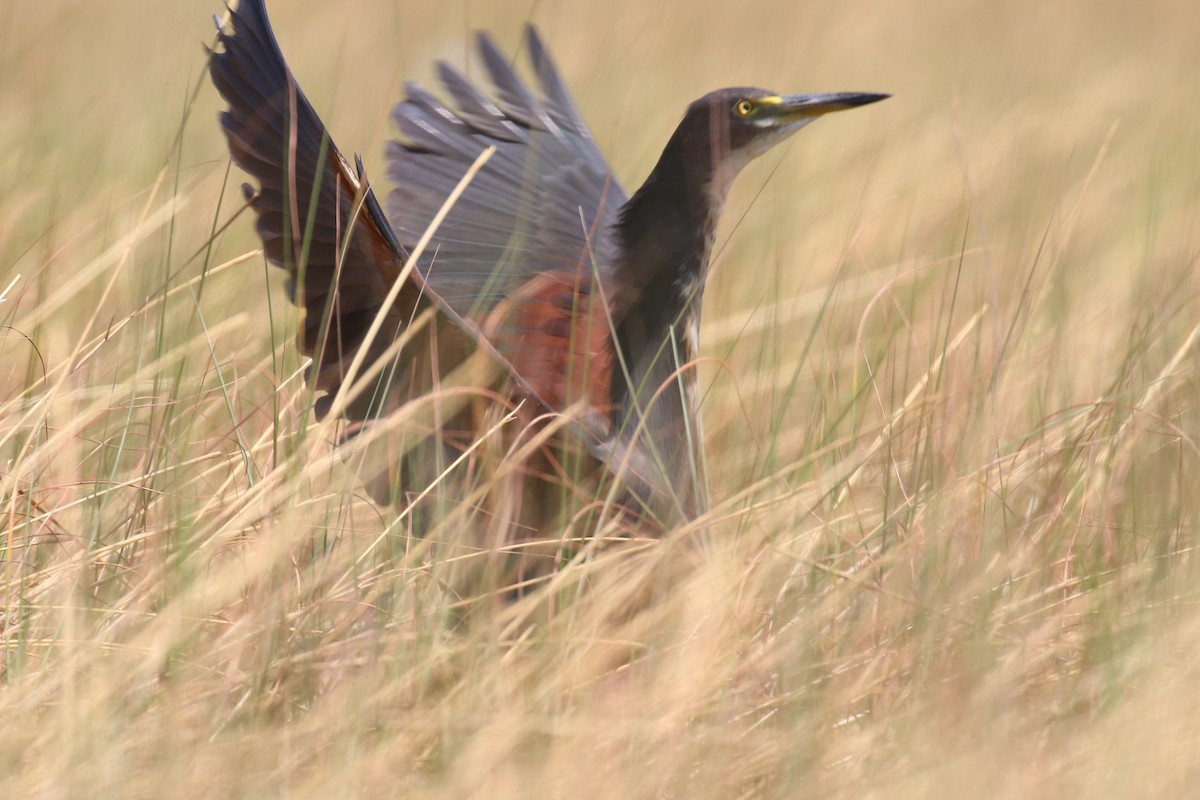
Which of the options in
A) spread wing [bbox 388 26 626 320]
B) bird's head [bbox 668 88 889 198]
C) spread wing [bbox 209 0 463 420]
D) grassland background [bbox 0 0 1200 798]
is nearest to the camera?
grassland background [bbox 0 0 1200 798]

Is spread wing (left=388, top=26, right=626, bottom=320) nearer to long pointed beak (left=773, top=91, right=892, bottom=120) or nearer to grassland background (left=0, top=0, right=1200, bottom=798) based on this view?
grassland background (left=0, top=0, right=1200, bottom=798)

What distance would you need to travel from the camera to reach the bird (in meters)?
2.37

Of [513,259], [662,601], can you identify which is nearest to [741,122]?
[513,259]

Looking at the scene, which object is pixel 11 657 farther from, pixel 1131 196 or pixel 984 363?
pixel 1131 196

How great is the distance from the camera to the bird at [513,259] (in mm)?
2373

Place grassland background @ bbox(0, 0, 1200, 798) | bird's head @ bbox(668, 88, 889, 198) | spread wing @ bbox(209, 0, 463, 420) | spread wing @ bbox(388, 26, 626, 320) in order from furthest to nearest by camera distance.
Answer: spread wing @ bbox(388, 26, 626, 320) < bird's head @ bbox(668, 88, 889, 198) < spread wing @ bbox(209, 0, 463, 420) < grassland background @ bbox(0, 0, 1200, 798)

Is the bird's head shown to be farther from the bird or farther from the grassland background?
the grassland background

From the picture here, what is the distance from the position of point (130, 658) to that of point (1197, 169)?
11.0 feet

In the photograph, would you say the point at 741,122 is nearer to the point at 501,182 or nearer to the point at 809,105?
the point at 809,105

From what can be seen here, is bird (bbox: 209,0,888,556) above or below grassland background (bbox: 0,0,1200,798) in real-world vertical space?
above

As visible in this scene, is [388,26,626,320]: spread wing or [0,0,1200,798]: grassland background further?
[388,26,626,320]: spread wing

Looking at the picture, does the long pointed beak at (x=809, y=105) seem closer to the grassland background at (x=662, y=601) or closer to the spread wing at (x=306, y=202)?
the grassland background at (x=662, y=601)

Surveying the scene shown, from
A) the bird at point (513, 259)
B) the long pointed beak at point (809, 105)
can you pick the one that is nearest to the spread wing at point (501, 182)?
the bird at point (513, 259)

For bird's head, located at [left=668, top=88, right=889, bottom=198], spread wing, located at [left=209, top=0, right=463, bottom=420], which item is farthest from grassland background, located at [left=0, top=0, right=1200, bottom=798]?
bird's head, located at [left=668, top=88, right=889, bottom=198]
